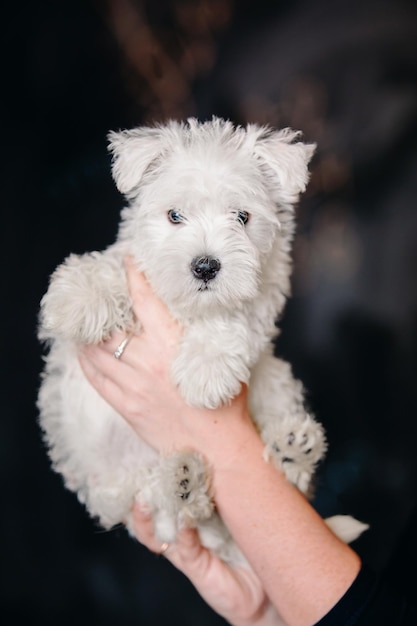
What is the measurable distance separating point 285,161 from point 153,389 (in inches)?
28.9

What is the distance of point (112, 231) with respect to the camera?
254cm

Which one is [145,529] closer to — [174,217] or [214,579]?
[214,579]

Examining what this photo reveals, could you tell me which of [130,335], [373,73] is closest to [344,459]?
[130,335]

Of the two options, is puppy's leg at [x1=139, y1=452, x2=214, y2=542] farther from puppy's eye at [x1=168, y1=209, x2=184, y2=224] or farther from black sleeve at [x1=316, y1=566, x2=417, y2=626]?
puppy's eye at [x1=168, y1=209, x2=184, y2=224]

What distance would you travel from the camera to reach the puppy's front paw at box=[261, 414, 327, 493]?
1.80m

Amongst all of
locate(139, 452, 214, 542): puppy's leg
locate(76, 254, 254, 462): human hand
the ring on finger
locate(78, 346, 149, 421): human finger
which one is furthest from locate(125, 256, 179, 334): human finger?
the ring on finger

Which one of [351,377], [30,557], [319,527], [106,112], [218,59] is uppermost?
[218,59]

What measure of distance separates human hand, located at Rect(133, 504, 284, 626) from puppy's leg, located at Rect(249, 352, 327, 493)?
0.33 m

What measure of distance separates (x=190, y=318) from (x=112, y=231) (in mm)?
911

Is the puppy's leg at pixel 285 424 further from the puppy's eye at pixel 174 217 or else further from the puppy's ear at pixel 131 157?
the puppy's ear at pixel 131 157

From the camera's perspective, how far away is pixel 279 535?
1.53 metres

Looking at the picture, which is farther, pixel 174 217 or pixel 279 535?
pixel 174 217

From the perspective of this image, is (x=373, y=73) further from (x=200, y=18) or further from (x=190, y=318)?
(x=190, y=318)

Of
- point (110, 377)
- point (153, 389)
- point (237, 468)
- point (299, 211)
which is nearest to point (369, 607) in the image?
point (237, 468)
